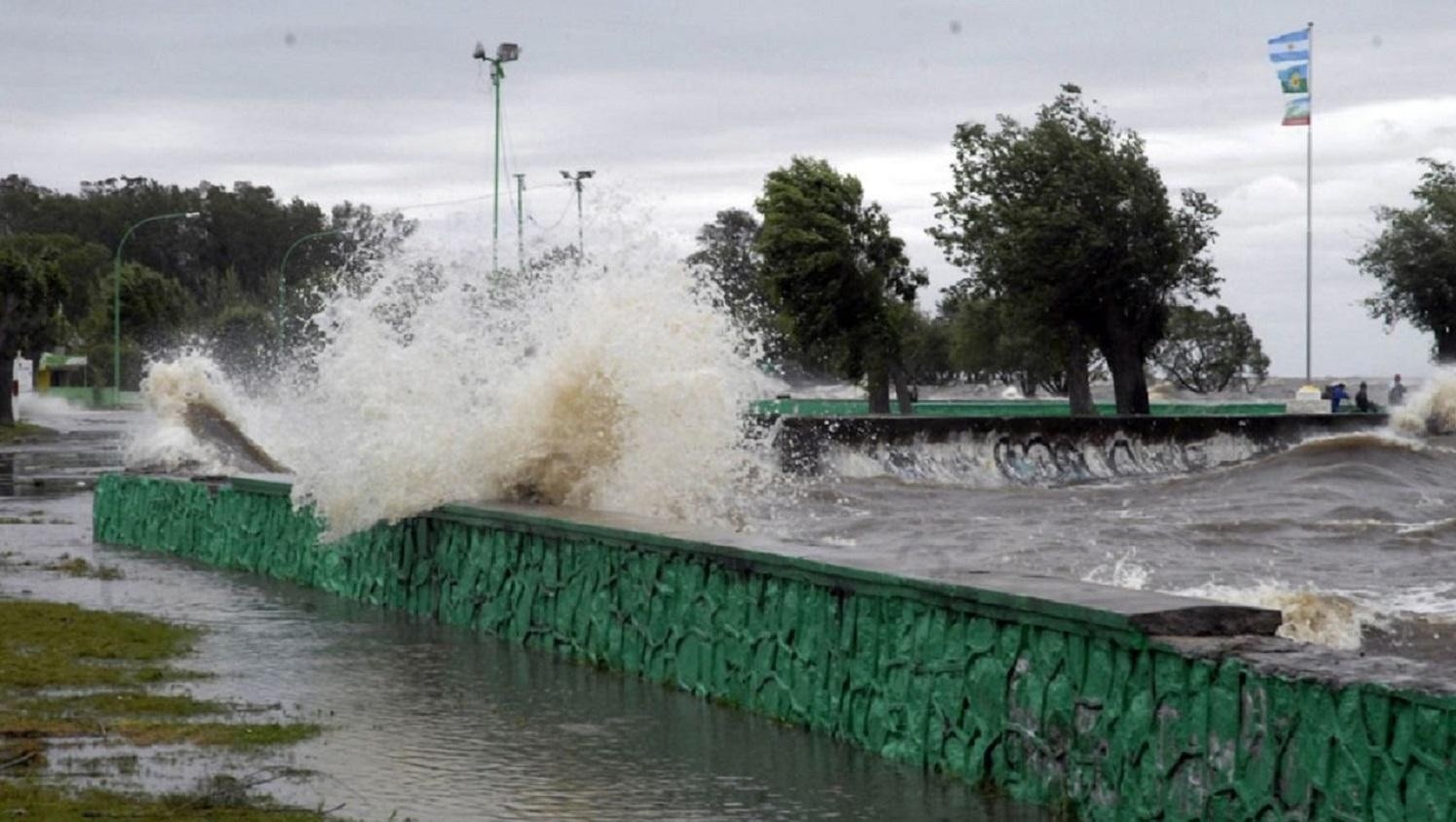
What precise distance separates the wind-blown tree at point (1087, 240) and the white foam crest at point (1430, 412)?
567 centimetres

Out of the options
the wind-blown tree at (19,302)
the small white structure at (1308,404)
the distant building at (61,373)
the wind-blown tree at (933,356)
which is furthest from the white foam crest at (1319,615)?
the distant building at (61,373)

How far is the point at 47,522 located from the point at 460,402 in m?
10.4

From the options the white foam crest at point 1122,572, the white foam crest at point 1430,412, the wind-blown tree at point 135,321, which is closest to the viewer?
the white foam crest at point 1122,572

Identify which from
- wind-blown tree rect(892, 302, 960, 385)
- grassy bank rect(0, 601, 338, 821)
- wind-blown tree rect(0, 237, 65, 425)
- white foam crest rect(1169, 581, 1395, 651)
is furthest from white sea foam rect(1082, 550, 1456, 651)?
wind-blown tree rect(892, 302, 960, 385)

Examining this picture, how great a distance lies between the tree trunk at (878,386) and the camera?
58869 mm

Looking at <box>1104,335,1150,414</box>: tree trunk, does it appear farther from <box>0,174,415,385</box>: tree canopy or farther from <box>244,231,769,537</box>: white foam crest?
<box>0,174,415,385</box>: tree canopy

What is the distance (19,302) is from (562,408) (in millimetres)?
49505

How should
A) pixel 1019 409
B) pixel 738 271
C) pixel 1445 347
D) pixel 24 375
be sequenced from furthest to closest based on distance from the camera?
pixel 24 375
pixel 738 271
pixel 1019 409
pixel 1445 347

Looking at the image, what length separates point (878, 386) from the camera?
60.8 metres

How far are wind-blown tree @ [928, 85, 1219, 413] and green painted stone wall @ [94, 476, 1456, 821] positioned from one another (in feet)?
129

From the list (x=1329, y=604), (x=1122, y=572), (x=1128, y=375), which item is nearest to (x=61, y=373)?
(x=1128, y=375)

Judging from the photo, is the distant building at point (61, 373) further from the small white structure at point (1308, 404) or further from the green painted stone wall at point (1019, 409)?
the small white structure at point (1308, 404)

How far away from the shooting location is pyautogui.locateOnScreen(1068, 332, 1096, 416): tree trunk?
54719 millimetres

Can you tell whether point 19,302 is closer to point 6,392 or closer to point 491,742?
point 6,392
